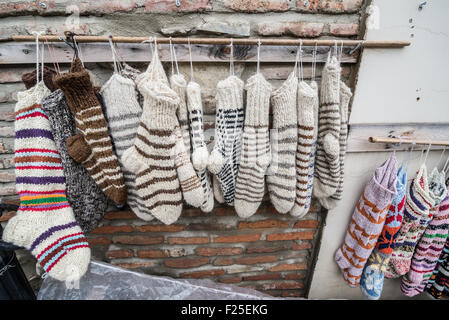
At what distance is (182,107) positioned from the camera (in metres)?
0.87

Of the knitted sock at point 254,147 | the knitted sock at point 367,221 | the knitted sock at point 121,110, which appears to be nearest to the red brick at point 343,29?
the knitted sock at point 254,147

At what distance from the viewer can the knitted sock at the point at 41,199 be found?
2.45ft

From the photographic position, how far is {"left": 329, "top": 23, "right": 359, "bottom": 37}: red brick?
928mm

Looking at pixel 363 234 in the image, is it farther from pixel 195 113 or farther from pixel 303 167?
pixel 195 113

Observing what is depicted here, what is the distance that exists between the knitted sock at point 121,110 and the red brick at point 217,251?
0.81m

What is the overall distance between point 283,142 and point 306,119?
0.13 m

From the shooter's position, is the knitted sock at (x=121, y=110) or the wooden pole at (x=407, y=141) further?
the wooden pole at (x=407, y=141)

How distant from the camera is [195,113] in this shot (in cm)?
86

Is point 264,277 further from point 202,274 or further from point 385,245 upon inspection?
point 385,245

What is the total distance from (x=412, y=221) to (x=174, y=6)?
5.04 feet

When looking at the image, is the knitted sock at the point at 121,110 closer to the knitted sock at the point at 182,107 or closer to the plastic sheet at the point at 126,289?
the knitted sock at the point at 182,107

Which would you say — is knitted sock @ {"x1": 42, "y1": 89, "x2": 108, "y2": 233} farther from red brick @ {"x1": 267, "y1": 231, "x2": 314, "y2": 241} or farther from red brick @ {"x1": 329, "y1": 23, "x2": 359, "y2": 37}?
red brick @ {"x1": 329, "y1": 23, "x2": 359, "y2": 37}

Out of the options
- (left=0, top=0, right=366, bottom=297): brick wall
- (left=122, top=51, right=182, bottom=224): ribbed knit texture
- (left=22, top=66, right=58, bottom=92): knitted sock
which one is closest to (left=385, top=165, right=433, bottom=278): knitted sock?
(left=0, top=0, right=366, bottom=297): brick wall

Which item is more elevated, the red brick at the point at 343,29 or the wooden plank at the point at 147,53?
the red brick at the point at 343,29
